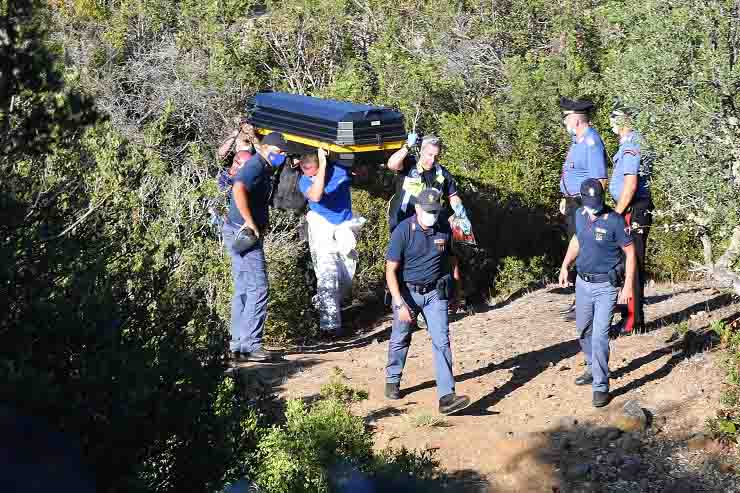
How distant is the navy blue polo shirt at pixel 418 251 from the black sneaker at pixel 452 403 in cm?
80

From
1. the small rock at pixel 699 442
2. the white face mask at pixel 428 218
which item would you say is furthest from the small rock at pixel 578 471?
the white face mask at pixel 428 218

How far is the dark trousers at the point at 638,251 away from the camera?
8461 mm

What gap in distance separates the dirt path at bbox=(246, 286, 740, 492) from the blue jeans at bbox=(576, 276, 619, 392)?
0.87 ft

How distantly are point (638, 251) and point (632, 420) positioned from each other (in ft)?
6.57

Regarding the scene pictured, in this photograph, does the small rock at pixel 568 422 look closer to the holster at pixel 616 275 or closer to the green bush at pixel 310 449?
the holster at pixel 616 275

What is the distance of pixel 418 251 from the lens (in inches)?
288

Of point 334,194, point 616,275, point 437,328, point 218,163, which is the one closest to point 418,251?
point 437,328

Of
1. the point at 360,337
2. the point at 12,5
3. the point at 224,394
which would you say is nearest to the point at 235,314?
the point at 360,337

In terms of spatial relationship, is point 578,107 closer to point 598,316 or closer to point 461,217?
point 461,217

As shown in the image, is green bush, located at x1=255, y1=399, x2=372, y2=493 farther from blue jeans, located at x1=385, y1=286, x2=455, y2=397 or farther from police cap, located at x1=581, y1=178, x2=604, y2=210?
police cap, located at x1=581, y1=178, x2=604, y2=210

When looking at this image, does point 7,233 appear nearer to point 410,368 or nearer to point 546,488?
point 546,488

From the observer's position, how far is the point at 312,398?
26.0ft

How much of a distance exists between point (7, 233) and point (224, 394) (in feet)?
5.33

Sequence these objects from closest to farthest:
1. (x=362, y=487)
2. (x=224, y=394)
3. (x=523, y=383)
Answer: (x=362, y=487) → (x=224, y=394) → (x=523, y=383)
